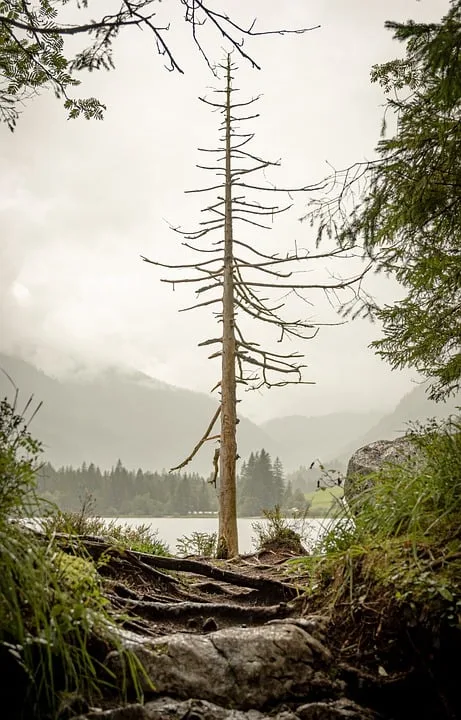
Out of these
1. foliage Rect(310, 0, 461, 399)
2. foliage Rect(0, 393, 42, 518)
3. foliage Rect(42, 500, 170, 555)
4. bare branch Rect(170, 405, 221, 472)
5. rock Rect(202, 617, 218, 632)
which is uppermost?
foliage Rect(310, 0, 461, 399)

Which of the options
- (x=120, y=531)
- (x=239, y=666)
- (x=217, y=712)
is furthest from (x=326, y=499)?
(x=120, y=531)

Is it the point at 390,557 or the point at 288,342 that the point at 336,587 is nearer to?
the point at 390,557

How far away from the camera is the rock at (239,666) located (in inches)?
122

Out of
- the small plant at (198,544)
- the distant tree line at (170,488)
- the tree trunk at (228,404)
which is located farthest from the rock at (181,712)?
the distant tree line at (170,488)

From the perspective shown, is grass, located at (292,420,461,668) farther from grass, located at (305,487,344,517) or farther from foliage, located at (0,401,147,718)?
foliage, located at (0,401,147,718)

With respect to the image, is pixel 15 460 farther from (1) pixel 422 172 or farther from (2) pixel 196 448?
(2) pixel 196 448

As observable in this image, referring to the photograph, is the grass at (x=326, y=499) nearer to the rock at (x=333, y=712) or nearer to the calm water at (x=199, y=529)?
the rock at (x=333, y=712)

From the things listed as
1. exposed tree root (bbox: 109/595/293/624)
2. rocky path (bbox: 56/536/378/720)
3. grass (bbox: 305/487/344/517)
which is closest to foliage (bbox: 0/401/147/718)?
rocky path (bbox: 56/536/378/720)

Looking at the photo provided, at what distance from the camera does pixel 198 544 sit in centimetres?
1127

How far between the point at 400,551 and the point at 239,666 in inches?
51.4

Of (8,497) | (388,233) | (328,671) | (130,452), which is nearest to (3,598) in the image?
(8,497)

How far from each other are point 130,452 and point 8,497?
139 m

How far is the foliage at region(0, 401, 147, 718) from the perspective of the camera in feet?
8.77

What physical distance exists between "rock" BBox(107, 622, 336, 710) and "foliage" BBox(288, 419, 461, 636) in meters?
0.50
